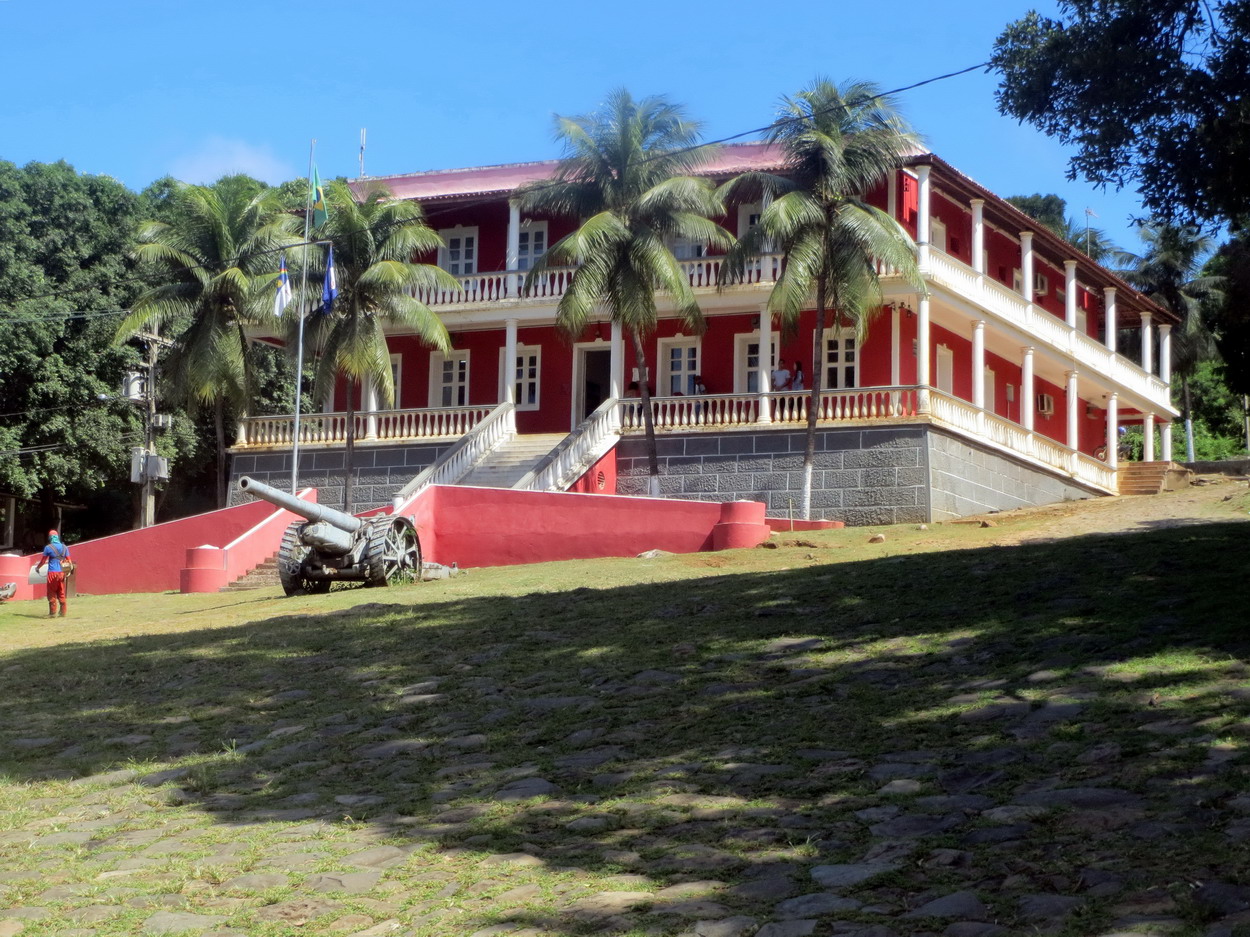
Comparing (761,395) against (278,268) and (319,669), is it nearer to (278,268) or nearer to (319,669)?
(278,268)

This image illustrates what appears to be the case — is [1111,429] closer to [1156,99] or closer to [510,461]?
[510,461]

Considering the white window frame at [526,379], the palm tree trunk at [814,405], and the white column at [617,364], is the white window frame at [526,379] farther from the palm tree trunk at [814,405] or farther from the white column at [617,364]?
the palm tree trunk at [814,405]

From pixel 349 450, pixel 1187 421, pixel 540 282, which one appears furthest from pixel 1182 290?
pixel 349 450

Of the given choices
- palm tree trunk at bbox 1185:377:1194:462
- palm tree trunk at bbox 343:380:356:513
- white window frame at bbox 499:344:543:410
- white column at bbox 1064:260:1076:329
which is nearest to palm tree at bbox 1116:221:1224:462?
palm tree trunk at bbox 1185:377:1194:462

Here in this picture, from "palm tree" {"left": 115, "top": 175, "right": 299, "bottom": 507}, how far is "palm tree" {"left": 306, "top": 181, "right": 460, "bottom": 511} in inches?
85.8

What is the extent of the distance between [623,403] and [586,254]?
12.5 feet

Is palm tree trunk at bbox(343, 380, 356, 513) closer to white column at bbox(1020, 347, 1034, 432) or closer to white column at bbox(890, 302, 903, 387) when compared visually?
white column at bbox(890, 302, 903, 387)

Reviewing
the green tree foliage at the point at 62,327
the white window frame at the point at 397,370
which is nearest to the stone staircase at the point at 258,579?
the white window frame at the point at 397,370

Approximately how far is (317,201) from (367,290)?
89.8 inches

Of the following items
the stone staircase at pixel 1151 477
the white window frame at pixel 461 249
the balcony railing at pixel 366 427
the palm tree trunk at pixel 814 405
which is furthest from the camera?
the white window frame at pixel 461 249

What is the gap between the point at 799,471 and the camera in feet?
86.6

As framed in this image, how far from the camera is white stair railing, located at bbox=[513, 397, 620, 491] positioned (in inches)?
1023

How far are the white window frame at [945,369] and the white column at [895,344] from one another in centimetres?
174

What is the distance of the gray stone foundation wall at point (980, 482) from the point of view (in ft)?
84.8
